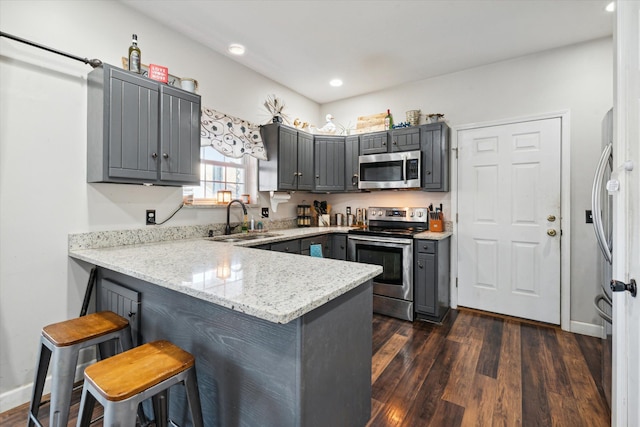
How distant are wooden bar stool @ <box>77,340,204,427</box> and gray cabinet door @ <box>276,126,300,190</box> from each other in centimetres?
241

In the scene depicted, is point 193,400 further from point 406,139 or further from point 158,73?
point 406,139

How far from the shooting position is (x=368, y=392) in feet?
4.84

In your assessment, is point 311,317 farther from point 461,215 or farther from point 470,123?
point 470,123

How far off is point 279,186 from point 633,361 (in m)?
2.96

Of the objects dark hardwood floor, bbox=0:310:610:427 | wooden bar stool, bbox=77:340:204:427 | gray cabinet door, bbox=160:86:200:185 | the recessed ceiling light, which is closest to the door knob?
dark hardwood floor, bbox=0:310:610:427

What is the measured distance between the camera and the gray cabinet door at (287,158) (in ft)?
11.1

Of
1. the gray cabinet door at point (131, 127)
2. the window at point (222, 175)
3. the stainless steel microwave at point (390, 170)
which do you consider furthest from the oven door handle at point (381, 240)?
the gray cabinet door at point (131, 127)

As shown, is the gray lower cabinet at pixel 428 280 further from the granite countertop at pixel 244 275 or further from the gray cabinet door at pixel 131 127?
the gray cabinet door at pixel 131 127

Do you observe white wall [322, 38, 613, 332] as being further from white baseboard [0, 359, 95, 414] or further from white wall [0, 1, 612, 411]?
white baseboard [0, 359, 95, 414]

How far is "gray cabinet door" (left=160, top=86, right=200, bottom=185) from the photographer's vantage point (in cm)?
220

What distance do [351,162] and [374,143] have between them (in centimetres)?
40

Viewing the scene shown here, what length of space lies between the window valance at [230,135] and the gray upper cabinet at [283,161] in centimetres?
11

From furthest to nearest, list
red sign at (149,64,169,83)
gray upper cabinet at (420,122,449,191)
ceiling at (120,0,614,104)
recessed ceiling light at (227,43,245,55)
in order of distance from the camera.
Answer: gray upper cabinet at (420,122,449,191) → recessed ceiling light at (227,43,245,55) → ceiling at (120,0,614,104) → red sign at (149,64,169,83)

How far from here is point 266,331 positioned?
42.4 inches
